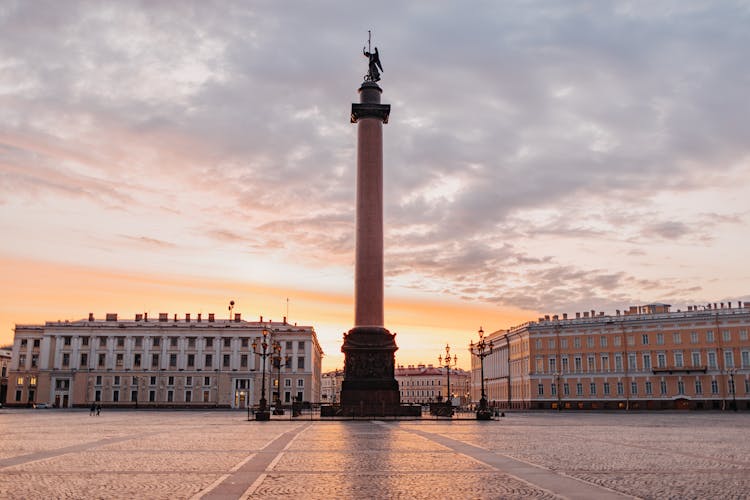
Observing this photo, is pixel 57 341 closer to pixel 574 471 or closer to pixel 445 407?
pixel 445 407

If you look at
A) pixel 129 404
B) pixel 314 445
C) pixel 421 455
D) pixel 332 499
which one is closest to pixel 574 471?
pixel 421 455

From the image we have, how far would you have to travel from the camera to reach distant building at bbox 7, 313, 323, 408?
12206 cm

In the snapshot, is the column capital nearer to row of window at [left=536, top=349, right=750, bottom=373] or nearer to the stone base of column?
the stone base of column

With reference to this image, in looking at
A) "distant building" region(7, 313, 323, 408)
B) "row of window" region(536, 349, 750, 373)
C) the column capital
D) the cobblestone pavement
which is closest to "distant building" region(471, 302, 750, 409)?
"row of window" region(536, 349, 750, 373)

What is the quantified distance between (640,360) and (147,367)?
77463mm

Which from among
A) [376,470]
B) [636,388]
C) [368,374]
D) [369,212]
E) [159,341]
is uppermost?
[369,212]

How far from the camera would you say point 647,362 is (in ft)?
329

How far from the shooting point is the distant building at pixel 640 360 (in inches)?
3723

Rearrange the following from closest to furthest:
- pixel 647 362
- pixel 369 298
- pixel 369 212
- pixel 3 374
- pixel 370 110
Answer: pixel 369 298 → pixel 369 212 → pixel 370 110 → pixel 647 362 → pixel 3 374

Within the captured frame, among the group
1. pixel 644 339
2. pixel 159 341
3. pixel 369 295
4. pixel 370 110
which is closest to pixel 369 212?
pixel 369 295

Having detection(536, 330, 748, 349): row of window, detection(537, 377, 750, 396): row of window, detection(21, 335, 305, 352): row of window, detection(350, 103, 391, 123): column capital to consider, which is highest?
detection(350, 103, 391, 123): column capital

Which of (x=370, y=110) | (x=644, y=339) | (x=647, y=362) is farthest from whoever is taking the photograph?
(x=644, y=339)

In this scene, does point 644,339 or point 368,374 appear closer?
point 368,374

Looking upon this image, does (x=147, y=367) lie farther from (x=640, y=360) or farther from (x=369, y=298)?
(x=369, y=298)
